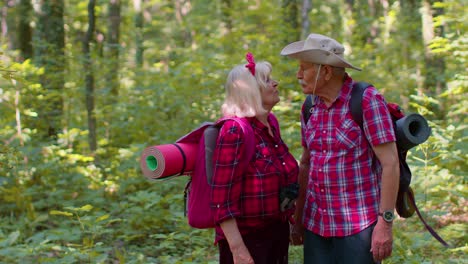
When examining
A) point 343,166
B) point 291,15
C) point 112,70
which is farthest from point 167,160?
point 291,15

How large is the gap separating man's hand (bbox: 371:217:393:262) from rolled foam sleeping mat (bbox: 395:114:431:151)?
44 centimetres

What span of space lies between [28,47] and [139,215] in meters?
6.70

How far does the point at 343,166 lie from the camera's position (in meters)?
2.95

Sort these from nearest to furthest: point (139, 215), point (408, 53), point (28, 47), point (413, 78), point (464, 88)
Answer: point (139, 215) → point (464, 88) → point (28, 47) → point (413, 78) → point (408, 53)

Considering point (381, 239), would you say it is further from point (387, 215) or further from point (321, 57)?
point (321, 57)

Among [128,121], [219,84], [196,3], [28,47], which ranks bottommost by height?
[128,121]

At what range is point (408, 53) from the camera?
18.8 m

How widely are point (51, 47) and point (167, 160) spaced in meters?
8.20

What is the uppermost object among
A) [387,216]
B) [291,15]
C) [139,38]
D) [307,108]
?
[291,15]

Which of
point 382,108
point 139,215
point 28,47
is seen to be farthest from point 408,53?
point 382,108

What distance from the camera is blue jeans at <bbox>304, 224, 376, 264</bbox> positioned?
9.71ft

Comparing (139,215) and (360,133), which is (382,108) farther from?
(139,215)

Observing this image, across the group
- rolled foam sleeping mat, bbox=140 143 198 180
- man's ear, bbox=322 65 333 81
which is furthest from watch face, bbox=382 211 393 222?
rolled foam sleeping mat, bbox=140 143 198 180

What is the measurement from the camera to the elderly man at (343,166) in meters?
2.87
